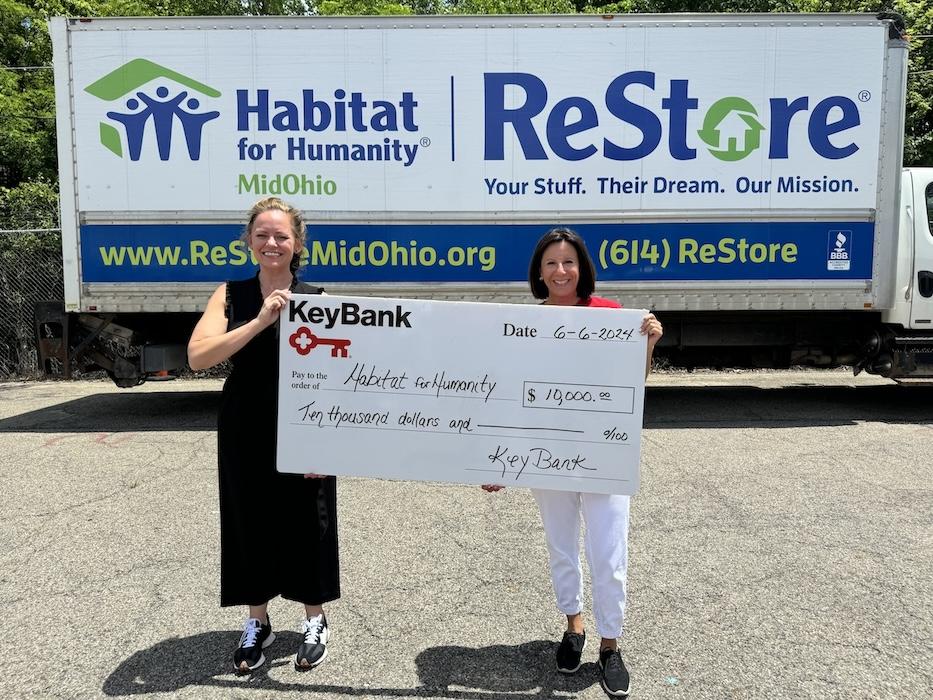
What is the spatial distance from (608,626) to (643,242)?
16.2ft

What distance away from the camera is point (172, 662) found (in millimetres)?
2703

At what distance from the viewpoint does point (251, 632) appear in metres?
2.67

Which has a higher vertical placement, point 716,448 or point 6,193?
point 6,193

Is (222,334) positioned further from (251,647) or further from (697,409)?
(697,409)

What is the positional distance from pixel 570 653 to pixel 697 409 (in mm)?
5391

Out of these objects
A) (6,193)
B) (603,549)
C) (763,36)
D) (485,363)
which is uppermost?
(763,36)

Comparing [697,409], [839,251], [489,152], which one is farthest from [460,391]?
[839,251]

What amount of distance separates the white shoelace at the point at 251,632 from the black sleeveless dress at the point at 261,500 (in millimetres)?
95

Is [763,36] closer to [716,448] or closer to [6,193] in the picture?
[716,448]

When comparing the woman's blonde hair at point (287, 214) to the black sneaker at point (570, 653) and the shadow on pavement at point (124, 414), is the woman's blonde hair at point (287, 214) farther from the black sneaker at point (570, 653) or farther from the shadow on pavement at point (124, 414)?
the shadow on pavement at point (124, 414)

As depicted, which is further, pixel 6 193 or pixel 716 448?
pixel 6 193

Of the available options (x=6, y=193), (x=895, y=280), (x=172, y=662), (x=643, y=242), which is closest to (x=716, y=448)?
(x=643, y=242)

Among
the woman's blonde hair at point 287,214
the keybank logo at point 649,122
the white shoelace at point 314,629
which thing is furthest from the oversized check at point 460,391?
the keybank logo at point 649,122

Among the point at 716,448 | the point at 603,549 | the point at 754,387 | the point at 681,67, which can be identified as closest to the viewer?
the point at 603,549
